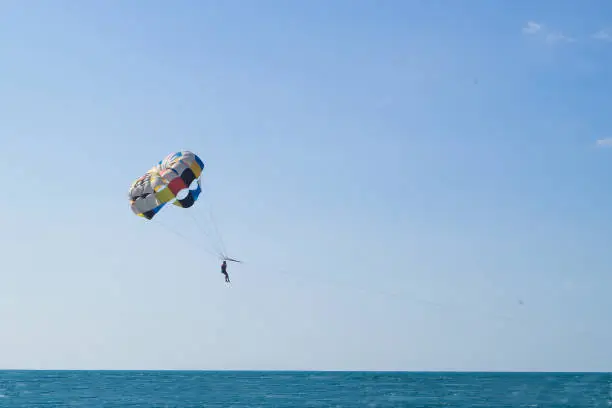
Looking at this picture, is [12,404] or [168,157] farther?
[12,404]

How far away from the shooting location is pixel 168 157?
39.7 meters

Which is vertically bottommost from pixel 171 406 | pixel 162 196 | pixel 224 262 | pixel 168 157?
pixel 171 406

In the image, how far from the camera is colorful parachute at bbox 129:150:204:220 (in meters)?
37.6

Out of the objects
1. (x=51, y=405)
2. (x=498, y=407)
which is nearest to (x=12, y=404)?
(x=51, y=405)

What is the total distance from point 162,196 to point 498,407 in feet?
151

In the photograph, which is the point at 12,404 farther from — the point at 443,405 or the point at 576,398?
the point at 576,398

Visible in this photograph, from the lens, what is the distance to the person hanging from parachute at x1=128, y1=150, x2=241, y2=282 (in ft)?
123

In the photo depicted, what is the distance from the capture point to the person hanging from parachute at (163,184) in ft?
123

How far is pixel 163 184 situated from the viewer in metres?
37.6

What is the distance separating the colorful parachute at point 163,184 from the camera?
1479 inches

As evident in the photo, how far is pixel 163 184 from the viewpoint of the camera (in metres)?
37.6

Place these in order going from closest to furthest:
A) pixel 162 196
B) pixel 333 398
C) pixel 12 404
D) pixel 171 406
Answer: pixel 162 196, pixel 171 406, pixel 12 404, pixel 333 398

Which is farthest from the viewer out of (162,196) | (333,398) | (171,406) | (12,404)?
(333,398)

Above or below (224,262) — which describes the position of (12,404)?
below
